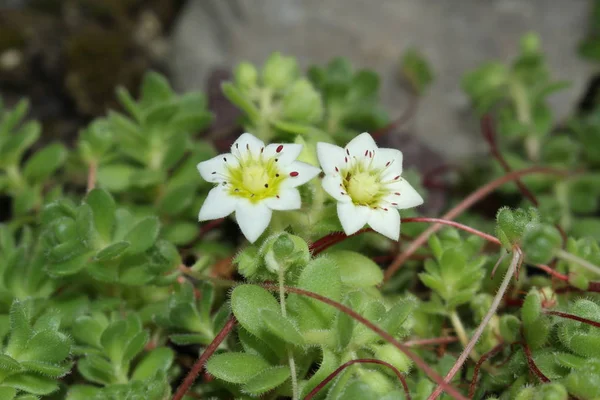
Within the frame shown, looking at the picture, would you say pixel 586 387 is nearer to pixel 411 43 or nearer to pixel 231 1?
pixel 411 43

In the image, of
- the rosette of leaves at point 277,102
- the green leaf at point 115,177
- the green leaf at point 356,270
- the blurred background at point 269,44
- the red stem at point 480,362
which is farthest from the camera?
the blurred background at point 269,44

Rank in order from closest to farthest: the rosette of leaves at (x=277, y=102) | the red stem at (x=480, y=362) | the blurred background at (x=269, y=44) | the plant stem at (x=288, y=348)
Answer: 1. the plant stem at (x=288, y=348)
2. the red stem at (x=480, y=362)
3. the rosette of leaves at (x=277, y=102)
4. the blurred background at (x=269, y=44)

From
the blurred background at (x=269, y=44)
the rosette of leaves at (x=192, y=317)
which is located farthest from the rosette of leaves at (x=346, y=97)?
the rosette of leaves at (x=192, y=317)

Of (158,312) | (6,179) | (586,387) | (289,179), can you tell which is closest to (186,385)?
(158,312)

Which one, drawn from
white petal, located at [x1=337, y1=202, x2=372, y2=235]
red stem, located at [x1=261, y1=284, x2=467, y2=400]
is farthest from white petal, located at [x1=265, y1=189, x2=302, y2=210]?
red stem, located at [x1=261, y1=284, x2=467, y2=400]

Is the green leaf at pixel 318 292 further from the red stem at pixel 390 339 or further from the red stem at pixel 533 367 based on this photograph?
the red stem at pixel 533 367

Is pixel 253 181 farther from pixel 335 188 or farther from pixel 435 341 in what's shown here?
pixel 435 341

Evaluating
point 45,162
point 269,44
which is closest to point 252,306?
point 45,162

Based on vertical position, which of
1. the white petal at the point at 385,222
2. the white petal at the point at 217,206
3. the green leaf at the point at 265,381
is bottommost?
the green leaf at the point at 265,381
